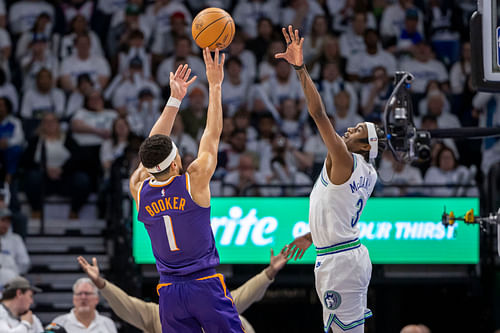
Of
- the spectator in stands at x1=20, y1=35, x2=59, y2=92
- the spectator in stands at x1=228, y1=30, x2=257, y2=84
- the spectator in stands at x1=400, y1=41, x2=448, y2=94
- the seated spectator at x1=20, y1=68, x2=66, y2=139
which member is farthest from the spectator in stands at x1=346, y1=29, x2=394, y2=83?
the spectator in stands at x1=20, y1=35, x2=59, y2=92

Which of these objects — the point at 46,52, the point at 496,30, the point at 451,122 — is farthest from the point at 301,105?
the point at 496,30

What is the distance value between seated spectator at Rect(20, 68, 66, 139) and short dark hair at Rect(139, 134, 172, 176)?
8.41m

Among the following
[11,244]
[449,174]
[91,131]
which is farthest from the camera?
[91,131]

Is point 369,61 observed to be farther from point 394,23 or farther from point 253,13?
point 253,13

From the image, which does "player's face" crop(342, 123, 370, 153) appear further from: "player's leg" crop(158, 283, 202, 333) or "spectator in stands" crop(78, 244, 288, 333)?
"player's leg" crop(158, 283, 202, 333)

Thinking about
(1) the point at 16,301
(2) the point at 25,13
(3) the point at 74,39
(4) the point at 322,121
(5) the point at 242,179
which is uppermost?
(2) the point at 25,13

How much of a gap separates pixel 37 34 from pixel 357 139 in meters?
9.46

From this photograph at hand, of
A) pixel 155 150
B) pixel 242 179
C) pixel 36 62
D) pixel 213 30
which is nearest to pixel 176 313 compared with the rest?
pixel 155 150

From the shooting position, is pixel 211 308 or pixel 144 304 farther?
pixel 144 304

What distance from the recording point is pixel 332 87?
15086 mm

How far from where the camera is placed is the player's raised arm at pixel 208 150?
664 centimetres

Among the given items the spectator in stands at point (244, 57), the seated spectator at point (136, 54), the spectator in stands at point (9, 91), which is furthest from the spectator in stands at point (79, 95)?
the spectator in stands at point (244, 57)

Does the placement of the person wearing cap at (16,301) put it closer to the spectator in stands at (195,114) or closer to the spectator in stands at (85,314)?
the spectator in stands at (85,314)

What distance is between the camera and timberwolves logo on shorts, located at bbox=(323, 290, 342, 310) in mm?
7094
